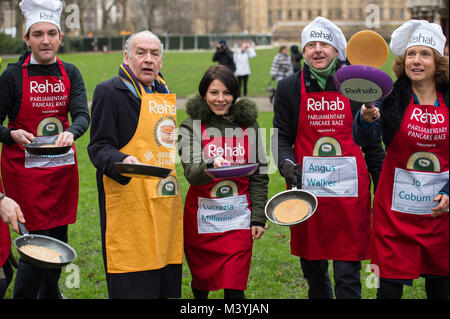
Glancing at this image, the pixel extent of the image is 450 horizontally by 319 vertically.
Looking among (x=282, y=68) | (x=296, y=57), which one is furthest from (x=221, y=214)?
(x=282, y=68)

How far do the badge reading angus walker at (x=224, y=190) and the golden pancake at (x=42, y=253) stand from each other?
1051 millimetres

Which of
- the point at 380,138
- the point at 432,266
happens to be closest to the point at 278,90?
the point at 380,138

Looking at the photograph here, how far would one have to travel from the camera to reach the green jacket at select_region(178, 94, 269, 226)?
365 centimetres

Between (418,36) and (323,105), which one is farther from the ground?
(418,36)

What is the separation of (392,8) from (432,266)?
193 ft

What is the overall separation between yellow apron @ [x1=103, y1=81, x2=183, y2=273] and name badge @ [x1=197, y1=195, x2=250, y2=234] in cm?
27

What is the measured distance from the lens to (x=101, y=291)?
4.96 m

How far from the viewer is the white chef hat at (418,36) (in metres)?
3.41

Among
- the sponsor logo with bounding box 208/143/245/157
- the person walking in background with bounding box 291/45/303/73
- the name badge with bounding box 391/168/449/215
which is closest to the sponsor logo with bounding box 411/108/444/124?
the name badge with bounding box 391/168/449/215

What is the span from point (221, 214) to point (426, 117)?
1373mm

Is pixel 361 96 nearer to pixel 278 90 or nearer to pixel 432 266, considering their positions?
pixel 278 90

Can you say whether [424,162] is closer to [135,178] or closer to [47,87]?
[135,178]

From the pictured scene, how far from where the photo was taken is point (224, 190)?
12.2 ft

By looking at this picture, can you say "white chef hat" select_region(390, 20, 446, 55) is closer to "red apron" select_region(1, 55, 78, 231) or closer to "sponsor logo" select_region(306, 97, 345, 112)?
"sponsor logo" select_region(306, 97, 345, 112)
